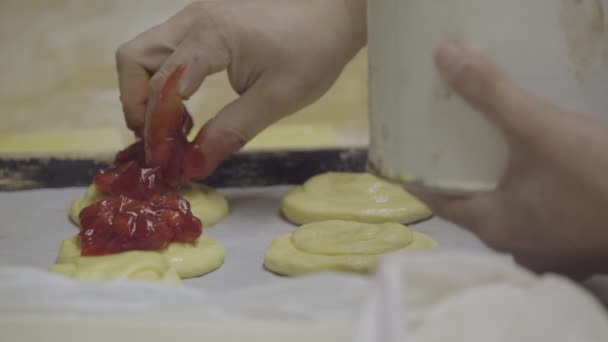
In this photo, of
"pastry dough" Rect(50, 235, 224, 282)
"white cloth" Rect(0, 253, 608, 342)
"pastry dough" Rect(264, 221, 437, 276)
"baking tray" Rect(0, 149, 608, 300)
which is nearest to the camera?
"white cloth" Rect(0, 253, 608, 342)

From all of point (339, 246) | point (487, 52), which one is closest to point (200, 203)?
point (339, 246)

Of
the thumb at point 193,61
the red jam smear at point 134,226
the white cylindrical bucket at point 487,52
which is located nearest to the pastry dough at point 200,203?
the red jam smear at point 134,226

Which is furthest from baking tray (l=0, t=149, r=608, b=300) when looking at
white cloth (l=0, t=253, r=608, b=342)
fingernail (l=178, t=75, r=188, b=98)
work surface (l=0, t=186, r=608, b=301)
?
white cloth (l=0, t=253, r=608, b=342)

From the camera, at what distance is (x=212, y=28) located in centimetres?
193

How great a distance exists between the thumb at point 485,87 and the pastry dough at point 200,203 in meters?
1.00

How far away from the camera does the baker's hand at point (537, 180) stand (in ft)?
3.06

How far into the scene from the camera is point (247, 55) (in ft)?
6.39

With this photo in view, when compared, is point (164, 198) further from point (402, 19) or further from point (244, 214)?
point (402, 19)

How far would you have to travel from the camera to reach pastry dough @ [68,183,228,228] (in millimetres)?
1952

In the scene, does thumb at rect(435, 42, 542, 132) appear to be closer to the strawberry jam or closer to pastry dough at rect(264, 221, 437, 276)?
pastry dough at rect(264, 221, 437, 276)

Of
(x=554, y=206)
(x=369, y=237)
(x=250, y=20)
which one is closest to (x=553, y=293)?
(x=554, y=206)

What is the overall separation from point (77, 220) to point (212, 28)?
21.9 inches

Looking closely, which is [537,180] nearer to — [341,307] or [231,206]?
[341,307]

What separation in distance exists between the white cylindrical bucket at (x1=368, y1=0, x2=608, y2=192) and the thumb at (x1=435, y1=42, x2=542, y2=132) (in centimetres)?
8
